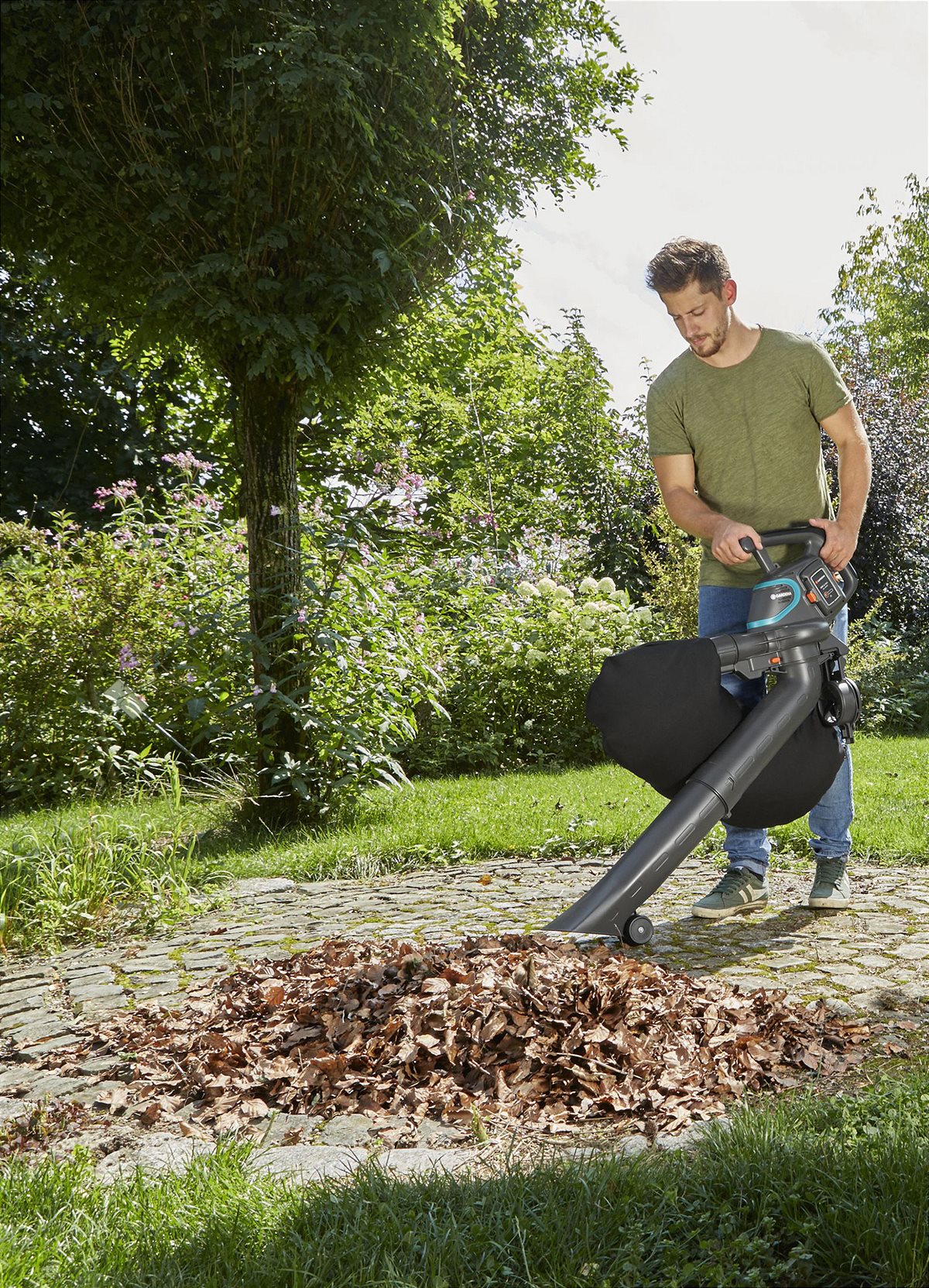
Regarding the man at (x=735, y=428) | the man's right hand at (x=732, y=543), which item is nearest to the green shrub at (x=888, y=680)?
the man at (x=735, y=428)

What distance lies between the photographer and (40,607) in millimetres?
8023

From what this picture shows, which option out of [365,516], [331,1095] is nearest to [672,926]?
[331,1095]

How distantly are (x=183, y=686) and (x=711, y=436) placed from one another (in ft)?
16.4

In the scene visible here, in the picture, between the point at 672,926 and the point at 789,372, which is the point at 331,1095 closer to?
the point at 672,926

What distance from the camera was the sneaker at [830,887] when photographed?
411 centimetres

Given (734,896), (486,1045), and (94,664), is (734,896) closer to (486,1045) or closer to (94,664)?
(486,1045)

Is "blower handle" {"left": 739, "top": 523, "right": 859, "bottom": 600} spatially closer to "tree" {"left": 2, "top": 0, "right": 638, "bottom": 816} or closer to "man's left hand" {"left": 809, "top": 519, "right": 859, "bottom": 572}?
"man's left hand" {"left": 809, "top": 519, "right": 859, "bottom": 572}

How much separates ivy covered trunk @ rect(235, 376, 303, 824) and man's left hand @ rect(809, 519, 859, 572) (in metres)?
3.38

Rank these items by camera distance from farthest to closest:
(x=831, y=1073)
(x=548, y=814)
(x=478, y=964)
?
1. (x=548, y=814)
2. (x=478, y=964)
3. (x=831, y=1073)

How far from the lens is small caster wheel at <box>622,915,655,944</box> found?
2602 millimetres

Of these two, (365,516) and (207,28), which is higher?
(207,28)

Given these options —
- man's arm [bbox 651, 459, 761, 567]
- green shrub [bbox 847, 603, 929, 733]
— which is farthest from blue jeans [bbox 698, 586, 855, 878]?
green shrub [bbox 847, 603, 929, 733]

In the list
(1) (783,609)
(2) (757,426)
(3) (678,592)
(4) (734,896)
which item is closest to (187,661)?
(4) (734,896)

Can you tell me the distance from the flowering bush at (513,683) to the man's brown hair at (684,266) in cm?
495
